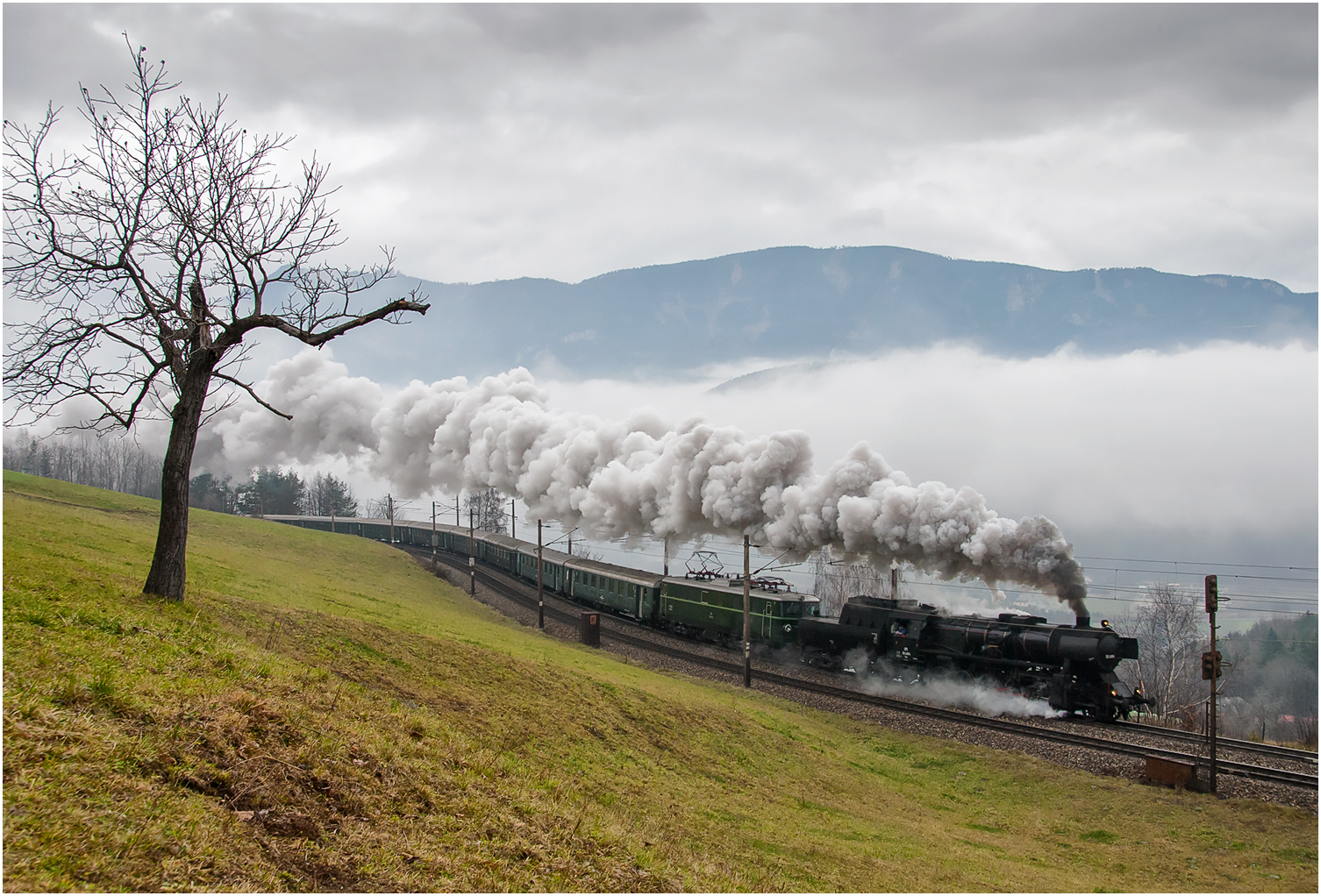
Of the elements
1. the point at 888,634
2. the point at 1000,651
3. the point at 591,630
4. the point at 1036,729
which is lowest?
the point at 1036,729

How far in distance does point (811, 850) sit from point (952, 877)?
2092 mm

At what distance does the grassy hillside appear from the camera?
624cm

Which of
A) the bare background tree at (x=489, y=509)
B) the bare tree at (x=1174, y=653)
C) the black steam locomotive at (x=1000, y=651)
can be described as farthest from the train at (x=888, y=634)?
the bare background tree at (x=489, y=509)

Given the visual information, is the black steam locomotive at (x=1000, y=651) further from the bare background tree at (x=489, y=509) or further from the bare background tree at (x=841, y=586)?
the bare background tree at (x=489, y=509)

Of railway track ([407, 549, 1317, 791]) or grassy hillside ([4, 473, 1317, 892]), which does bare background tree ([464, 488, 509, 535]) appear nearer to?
railway track ([407, 549, 1317, 791])

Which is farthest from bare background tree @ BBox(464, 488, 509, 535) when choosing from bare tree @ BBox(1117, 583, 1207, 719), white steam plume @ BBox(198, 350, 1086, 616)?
bare tree @ BBox(1117, 583, 1207, 719)

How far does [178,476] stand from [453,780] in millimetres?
7154

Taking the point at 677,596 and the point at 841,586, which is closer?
the point at 677,596

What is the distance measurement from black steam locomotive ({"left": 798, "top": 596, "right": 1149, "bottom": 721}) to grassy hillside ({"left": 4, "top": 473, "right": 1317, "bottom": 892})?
451cm

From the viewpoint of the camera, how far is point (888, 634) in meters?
27.7

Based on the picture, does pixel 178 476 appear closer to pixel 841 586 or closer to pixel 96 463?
pixel 841 586

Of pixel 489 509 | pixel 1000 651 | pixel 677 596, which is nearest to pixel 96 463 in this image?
pixel 489 509

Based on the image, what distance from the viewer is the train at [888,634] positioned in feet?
76.4

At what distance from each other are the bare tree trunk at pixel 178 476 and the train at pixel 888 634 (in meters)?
21.7
